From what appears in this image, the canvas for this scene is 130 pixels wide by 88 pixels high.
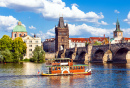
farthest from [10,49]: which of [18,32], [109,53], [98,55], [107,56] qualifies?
[18,32]

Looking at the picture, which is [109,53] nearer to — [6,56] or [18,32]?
[6,56]

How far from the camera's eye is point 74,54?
140750mm

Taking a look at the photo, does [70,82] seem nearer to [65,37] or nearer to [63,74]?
[63,74]

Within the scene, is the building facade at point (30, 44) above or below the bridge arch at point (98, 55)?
above

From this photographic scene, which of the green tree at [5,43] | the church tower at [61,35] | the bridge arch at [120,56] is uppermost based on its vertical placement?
the church tower at [61,35]

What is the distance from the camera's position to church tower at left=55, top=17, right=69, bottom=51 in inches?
7236

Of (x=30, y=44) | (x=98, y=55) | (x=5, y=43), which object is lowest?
(x=98, y=55)

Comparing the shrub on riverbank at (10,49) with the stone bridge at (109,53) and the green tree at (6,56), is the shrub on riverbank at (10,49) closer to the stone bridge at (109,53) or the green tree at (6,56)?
the green tree at (6,56)

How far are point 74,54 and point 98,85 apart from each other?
317ft

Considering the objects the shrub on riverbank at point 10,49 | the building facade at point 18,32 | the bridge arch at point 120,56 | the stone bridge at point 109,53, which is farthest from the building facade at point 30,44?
the bridge arch at point 120,56

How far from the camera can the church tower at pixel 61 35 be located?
184m

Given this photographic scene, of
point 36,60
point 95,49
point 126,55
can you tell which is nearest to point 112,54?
point 126,55

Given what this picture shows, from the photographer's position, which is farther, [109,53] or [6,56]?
[6,56]

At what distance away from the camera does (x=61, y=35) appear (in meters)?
Result: 186
